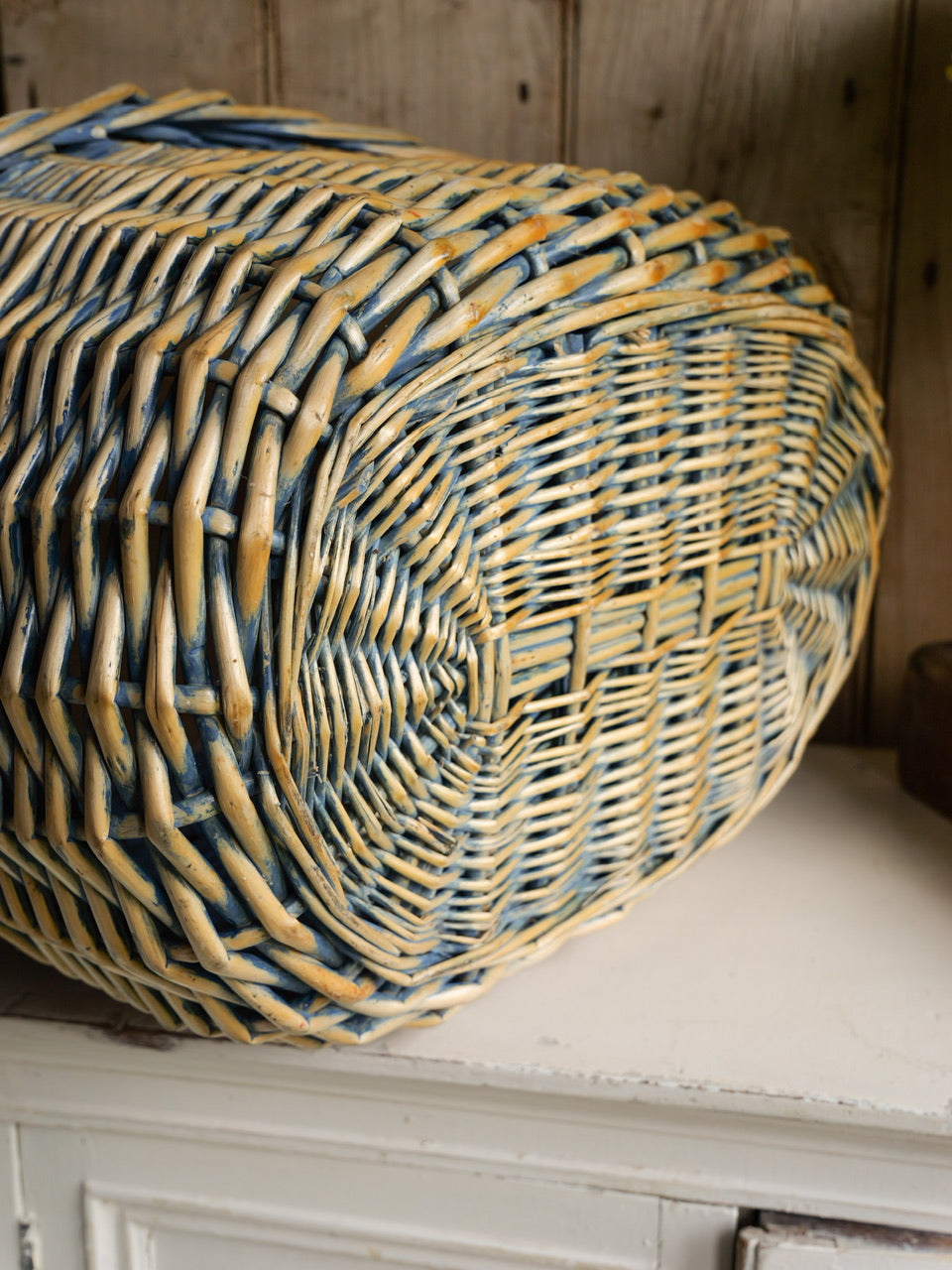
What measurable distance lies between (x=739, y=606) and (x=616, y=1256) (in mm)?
318

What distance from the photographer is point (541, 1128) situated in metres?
0.50

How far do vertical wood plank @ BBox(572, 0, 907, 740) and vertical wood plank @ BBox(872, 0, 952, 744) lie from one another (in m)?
0.02

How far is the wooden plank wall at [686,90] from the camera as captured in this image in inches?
31.0

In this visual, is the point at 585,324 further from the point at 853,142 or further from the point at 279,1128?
the point at 853,142

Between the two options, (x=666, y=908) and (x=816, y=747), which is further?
(x=816, y=747)

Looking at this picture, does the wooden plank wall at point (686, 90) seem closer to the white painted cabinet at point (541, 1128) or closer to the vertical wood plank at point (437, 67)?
the vertical wood plank at point (437, 67)

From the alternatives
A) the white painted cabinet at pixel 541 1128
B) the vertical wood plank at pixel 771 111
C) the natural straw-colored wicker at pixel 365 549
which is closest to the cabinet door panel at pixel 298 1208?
the white painted cabinet at pixel 541 1128

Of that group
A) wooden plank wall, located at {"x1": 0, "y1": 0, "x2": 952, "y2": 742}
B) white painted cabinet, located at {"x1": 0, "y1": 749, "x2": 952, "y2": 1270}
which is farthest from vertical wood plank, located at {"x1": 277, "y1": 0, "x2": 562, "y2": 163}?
white painted cabinet, located at {"x1": 0, "y1": 749, "x2": 952, "y2": 1270}

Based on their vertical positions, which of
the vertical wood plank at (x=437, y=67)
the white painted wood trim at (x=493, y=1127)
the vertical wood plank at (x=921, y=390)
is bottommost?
the white painted wood trim at (x=493, y=1127)

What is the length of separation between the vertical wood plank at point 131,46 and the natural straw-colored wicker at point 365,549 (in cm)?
31

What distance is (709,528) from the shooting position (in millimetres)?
516

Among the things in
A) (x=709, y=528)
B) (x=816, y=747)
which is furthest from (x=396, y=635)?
(x=816, y=747)

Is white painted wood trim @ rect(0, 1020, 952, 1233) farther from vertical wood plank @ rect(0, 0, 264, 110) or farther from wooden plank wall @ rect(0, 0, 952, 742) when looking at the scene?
vertical wood plank @ rect(0, 0, 264, 110)

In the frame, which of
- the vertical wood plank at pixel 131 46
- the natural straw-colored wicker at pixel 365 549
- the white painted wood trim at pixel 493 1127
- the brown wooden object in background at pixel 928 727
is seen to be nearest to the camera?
the natural straw-colored wicker at pixel 365 549
